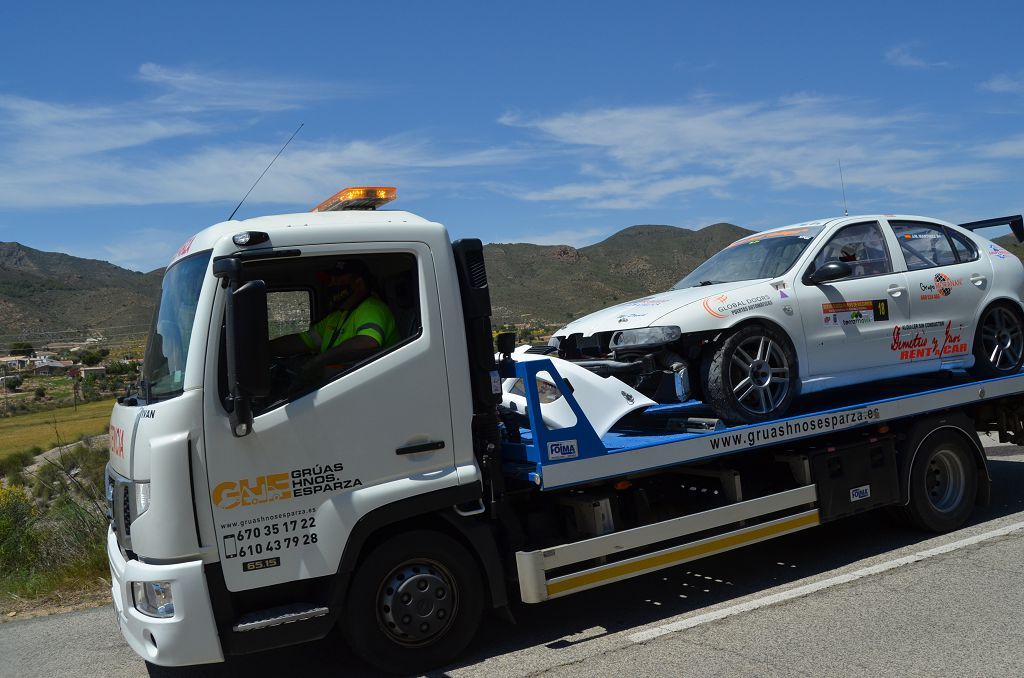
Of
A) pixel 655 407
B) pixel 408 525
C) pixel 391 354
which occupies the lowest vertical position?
pixel 408 525

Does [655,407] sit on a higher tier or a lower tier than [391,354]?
lower

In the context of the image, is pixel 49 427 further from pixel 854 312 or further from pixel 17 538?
pixel 854 312

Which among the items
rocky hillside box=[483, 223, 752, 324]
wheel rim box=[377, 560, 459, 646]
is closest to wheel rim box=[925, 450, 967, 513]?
wheel rim box=[377, 560, 459, 646]

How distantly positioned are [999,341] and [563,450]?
4.76 m

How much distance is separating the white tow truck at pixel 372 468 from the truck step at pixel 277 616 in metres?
0.01

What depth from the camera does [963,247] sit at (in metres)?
7.91

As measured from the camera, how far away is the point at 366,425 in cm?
477

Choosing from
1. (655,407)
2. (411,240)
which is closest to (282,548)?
(411,240)

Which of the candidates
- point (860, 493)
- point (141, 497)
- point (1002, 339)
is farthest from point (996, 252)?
point (141, 497)

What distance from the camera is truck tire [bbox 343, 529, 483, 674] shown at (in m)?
4.80

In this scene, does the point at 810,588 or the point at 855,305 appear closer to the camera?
the point at 810,588

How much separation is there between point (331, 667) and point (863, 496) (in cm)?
410

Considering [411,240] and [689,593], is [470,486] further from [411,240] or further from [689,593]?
[689,593]

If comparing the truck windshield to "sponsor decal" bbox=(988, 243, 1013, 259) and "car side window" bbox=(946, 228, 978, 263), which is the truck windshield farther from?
"sponsor decal" bbox=(988, 243, 1013, 259)
